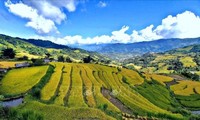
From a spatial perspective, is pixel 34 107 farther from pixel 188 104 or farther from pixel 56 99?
pixel 188 104

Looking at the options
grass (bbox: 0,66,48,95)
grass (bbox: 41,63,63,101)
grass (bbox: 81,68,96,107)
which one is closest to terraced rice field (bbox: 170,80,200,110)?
grass (bbox: 81,68,96,107)

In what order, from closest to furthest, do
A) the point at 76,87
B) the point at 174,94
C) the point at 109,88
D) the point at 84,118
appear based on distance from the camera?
the point at 84,118
the point at 76,87
the point at 109,88
the point at 174,94

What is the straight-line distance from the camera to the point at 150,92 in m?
98.4

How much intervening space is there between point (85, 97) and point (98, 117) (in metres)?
22.2

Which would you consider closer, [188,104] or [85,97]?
[85,97]

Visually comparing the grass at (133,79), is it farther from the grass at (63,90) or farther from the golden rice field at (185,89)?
the grass at (63,90)

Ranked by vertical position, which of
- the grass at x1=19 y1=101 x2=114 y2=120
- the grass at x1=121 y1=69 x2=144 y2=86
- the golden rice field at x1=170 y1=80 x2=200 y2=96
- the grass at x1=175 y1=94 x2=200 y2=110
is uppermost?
the grass at x1=19 y1=101 x2=114 y2=120

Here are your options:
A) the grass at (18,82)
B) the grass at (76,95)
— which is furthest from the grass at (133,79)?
the grass at (18,82)

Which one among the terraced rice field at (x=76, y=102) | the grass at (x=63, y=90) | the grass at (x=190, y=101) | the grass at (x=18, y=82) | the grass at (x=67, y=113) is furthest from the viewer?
the grass at (x=190, y=101)

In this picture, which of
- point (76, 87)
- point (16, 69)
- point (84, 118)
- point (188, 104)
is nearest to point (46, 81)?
point (76, 87)

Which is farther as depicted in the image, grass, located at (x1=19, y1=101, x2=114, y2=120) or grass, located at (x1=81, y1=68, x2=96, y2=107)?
grass, located at (x1=81, y1=68, x2=96, y2=107)

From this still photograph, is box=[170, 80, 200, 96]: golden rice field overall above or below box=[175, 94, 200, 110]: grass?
above

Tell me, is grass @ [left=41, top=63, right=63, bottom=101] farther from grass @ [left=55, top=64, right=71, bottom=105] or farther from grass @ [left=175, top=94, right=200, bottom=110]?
grass @ [left=175, top=94, right=200, bottom=110]

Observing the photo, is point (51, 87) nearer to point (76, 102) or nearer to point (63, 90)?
point (63, 90)
